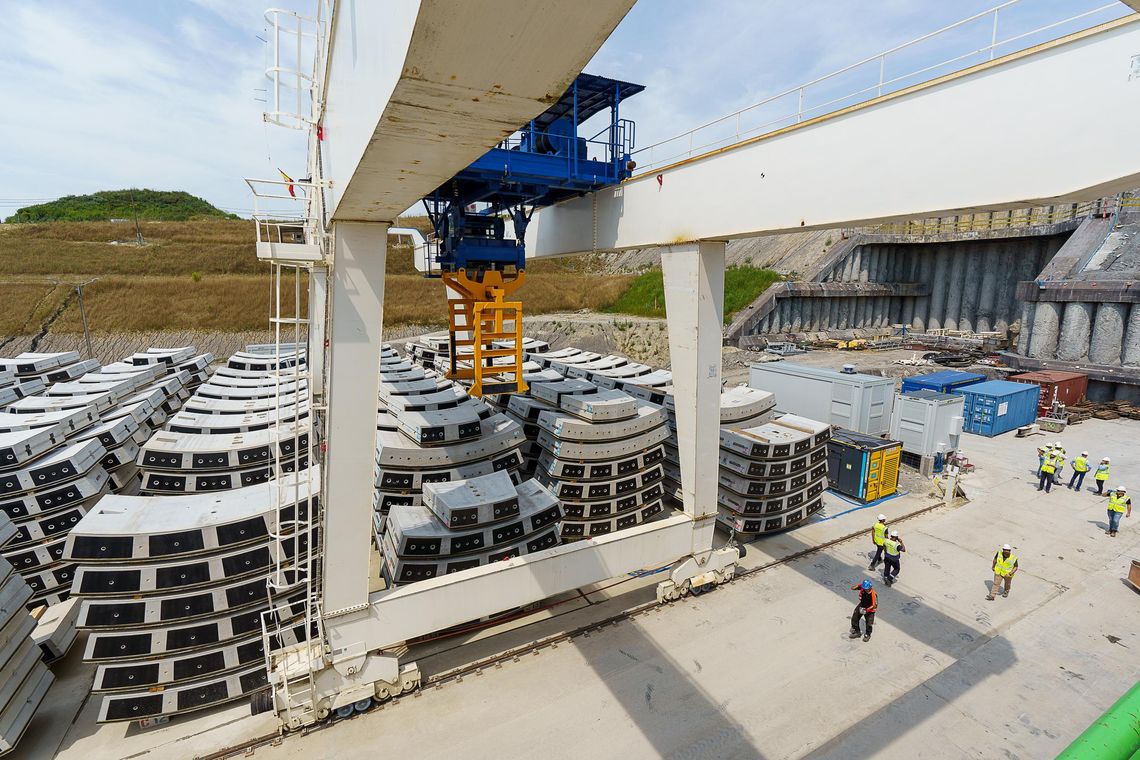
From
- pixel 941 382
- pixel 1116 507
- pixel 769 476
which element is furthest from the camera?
pixel 941 382

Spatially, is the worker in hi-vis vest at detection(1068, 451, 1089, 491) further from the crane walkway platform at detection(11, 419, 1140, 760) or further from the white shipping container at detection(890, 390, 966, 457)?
the crane walkway platform at detection(11, 419, 1140, 760)

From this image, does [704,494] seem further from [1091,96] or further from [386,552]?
[1091,96]

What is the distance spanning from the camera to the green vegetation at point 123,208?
54.2 meters

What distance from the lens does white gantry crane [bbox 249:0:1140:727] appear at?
215 centimetres

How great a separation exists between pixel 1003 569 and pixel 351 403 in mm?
10678

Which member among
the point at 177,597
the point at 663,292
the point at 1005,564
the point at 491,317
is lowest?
the point at 1005,564

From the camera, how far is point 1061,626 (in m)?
8.16

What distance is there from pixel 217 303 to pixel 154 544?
3225cm

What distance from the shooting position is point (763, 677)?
23.6 ft

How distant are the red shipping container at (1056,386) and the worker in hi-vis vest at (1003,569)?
48.4 ft

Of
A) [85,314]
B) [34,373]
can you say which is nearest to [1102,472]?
[34,373]

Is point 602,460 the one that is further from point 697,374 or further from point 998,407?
point 998,407

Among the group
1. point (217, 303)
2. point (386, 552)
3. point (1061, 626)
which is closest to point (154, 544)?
point (386, 552)

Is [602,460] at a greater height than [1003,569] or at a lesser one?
greater
